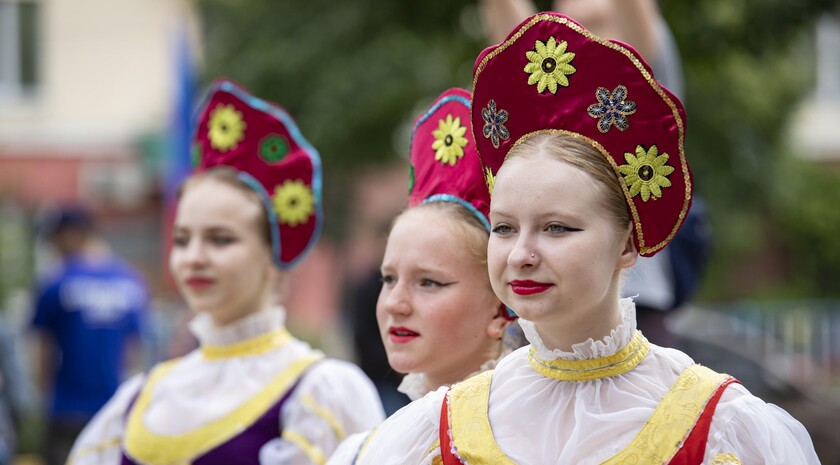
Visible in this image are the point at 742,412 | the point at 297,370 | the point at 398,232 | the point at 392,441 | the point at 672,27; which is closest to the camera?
the point at 742,412

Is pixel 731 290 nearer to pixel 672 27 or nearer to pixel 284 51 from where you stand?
pixel 284 51

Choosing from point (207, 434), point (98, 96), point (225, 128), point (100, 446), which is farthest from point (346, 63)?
point (98, 96)

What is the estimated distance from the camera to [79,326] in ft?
24.7

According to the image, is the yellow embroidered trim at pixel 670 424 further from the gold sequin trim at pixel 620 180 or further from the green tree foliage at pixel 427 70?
the green tree foliage at pixel 427 70

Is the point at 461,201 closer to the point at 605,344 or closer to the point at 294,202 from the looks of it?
the point at 605,344

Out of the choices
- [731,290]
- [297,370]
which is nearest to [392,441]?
[297,370]

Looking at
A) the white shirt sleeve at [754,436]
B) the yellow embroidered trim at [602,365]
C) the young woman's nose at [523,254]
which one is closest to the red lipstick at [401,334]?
the yellow embroidered trim at [602,365]

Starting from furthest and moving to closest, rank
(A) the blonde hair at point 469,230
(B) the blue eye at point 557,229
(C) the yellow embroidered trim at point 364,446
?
(A) the blonde hair at point 469,230
(C) the yellow embroidered trim at point 364,446
(B) the blue eye at point 557,229

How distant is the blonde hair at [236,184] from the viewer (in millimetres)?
3941

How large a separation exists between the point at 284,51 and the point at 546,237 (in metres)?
9.54

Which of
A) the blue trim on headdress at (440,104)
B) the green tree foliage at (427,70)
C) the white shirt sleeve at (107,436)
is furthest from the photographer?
the green tree foliage at (427,70)

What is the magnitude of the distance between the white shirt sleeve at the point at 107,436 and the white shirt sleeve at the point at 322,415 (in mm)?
617

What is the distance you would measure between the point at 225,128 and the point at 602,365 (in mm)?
2005

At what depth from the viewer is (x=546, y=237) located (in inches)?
92.7
